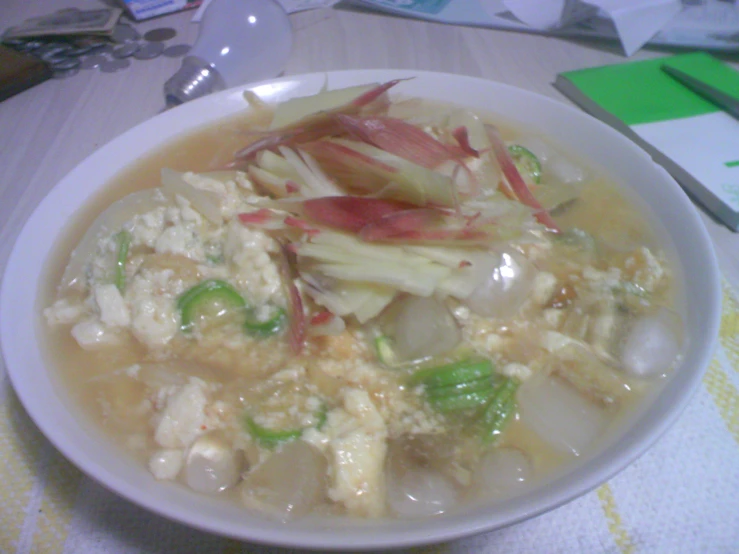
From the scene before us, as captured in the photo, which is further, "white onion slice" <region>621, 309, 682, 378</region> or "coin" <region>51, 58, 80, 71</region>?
"coin" <region>51, 58, 80, 71</region>

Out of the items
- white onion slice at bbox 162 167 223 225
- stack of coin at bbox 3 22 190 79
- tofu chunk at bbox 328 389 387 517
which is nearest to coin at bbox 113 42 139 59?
stack of coin at bbox 3 22 190 79

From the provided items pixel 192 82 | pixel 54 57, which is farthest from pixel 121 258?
pixel 54 57

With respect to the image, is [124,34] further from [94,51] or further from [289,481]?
[289,481]

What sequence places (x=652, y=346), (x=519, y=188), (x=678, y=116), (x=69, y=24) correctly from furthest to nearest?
1. (x=69, y=24)
2. (x=678, y=116)
3. (x=519, y=188)
4. (x=652, y=346)

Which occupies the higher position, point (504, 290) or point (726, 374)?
point (504, 290)

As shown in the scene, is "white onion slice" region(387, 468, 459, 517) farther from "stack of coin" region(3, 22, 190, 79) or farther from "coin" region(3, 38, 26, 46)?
"coin" region(3, 38, 26, 46)

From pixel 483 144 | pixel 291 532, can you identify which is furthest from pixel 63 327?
pixel 483 144
